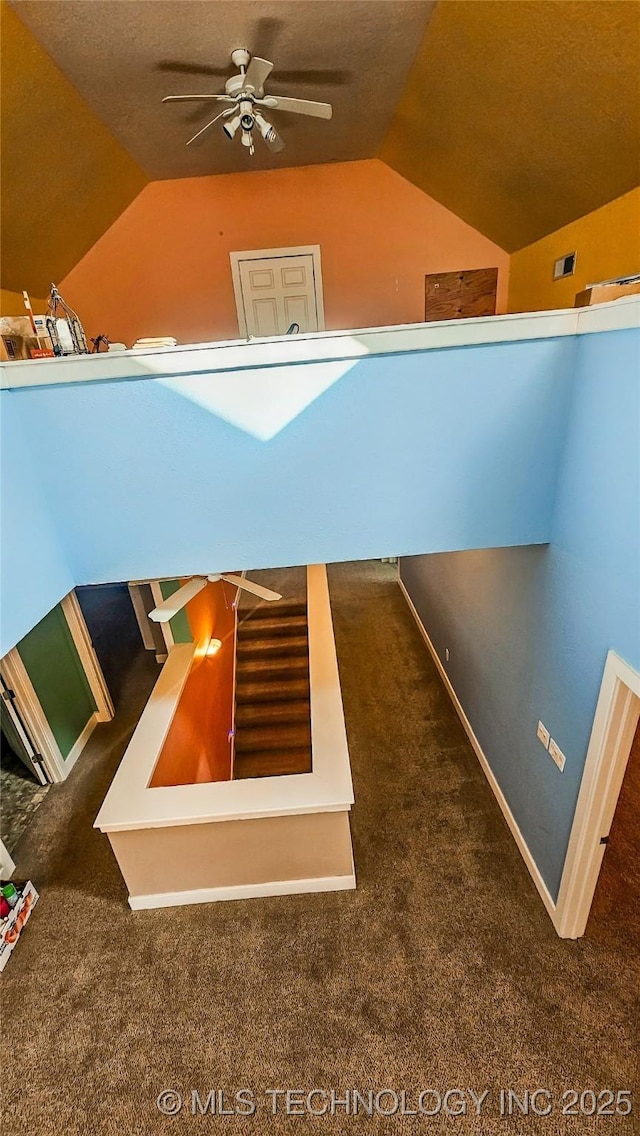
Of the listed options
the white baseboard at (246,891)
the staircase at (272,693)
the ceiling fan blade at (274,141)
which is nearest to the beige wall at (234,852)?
the white baseboard at (246,891)

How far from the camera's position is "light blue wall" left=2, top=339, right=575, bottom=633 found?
2111mm

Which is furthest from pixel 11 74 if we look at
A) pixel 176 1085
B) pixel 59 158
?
pixel 176 1085

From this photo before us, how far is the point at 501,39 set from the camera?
2.43 m

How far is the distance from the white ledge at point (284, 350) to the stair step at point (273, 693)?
4.00 metres

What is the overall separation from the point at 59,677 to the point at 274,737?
218 cm

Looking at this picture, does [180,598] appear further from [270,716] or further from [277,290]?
[277,290]

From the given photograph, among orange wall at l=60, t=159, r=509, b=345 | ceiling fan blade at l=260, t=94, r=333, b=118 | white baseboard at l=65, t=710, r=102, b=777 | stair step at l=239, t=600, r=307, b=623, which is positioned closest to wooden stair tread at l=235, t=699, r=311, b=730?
stair step at l=239, t=600, r=307, b=623

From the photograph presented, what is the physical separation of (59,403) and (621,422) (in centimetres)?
226

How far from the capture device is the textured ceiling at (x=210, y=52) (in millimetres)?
2479

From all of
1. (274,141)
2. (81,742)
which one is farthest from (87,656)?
(274,141)

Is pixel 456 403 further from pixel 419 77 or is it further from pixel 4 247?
pixel 4 247

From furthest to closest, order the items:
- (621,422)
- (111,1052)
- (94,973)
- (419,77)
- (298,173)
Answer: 1. (298,173)
2. (419,77)
3. (94,973)
4. (111,1052)
5. (621,422)

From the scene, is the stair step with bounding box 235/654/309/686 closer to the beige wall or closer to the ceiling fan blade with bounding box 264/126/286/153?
the beige wall

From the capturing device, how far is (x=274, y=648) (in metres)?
5.73
